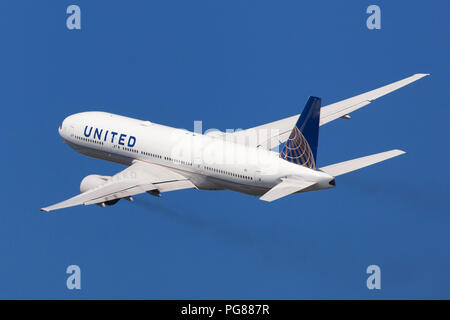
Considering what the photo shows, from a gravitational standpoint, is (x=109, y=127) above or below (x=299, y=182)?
above

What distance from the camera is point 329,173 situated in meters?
75.6

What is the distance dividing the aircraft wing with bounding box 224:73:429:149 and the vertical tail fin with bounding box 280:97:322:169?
320 inches

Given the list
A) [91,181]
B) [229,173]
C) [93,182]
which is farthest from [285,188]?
[91,181]

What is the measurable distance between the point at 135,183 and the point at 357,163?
15.5m

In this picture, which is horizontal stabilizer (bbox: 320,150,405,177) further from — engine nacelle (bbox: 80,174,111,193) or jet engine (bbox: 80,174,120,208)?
engine nacelle (bbox: 80,174,111,193)

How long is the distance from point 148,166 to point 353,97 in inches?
667

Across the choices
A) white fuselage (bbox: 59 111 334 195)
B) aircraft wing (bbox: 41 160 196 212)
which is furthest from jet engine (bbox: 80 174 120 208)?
white fuselage (bbox: 59 111 334 195)

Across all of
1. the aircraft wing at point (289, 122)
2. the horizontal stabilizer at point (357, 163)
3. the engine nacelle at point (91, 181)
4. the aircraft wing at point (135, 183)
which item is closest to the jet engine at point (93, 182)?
the engine nacelle at point (91, 181)

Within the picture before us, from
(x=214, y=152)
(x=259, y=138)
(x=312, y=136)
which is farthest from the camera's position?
(x=259, y=138)

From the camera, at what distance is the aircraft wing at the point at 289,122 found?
3383 inches

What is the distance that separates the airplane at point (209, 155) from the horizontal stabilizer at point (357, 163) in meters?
0.04

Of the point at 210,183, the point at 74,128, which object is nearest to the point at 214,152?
the point at 210,183

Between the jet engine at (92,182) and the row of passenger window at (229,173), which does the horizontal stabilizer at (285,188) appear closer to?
the row of passenger window at (229,173)

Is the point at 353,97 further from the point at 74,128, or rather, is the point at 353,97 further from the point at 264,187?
the point at 74,128
